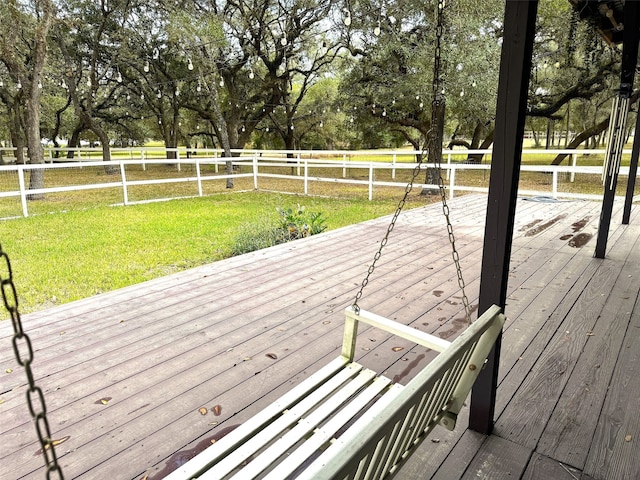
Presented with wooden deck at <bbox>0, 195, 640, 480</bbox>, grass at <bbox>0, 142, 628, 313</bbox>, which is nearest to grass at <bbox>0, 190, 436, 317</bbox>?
grass at <bbox>0, 142, 628, 313</bbox>

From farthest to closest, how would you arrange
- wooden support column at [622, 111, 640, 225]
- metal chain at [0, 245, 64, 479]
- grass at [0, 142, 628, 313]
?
wooden support column at [622, 111, 640, 225] < grass at [0, 142, 628, 313] < metal chain at [0, 245, 64, 479]

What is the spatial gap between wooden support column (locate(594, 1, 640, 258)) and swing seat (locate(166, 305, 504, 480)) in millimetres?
3118

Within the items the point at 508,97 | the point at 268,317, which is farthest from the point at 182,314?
the point at 508,97

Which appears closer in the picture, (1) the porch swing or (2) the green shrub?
(1) the porch swing

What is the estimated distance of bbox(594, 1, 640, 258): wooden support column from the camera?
333cm

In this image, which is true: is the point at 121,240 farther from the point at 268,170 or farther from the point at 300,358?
the point at 268,170

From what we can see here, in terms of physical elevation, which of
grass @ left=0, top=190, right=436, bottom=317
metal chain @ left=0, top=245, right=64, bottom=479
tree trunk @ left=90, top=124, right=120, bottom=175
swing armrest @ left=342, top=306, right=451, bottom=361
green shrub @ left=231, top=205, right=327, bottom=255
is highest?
tree trunk @ left=90, top=124, right=120, bottom=175

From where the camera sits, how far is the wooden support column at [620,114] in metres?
3.33

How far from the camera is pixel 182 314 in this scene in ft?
9.63

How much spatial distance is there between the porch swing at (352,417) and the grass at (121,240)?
2835 mm

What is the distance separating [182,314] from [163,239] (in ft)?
9.90

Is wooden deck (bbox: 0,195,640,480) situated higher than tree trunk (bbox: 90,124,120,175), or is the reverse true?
tree trunk (bbox: 90,124,120,175)

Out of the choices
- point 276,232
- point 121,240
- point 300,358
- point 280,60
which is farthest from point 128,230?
point 280,60

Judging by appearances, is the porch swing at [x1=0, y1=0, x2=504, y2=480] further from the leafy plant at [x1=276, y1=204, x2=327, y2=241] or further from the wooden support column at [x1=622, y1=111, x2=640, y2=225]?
the wooden support column at [x1=622, y1=111, x2=640, y2=225]
